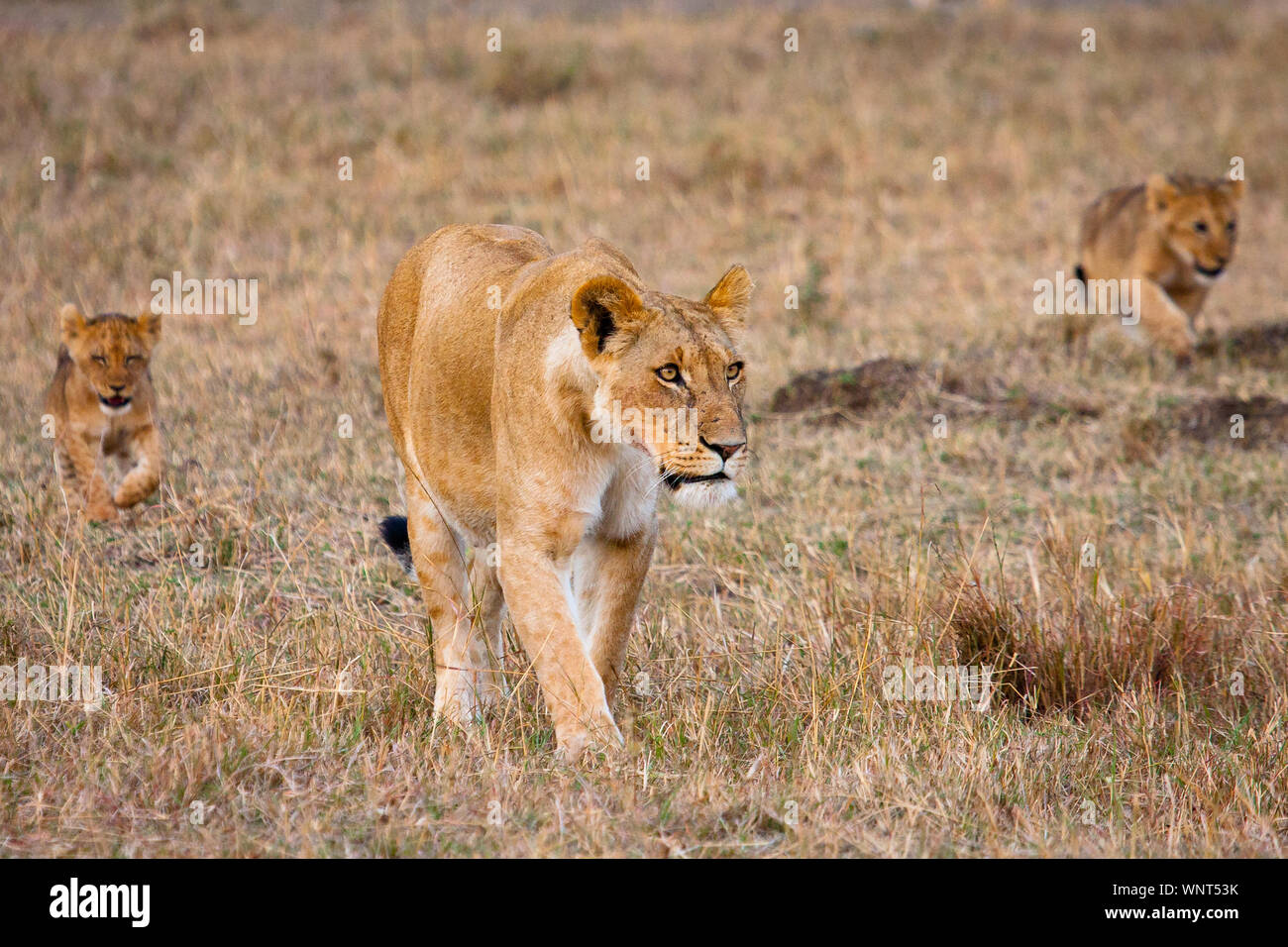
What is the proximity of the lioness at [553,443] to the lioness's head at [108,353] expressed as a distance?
2.18m

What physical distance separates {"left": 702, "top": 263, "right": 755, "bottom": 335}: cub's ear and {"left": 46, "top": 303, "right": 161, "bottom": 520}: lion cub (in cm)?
327

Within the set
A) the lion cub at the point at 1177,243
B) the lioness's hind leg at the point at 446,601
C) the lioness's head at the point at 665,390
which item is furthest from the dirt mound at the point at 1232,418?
the lioness's head at the point at 665,390

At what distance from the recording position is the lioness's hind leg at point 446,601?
15.3 feet

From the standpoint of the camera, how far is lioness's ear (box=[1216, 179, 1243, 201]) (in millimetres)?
10336

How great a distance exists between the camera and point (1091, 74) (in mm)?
17344

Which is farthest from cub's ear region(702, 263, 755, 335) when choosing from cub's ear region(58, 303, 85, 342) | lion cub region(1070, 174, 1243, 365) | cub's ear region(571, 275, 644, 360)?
lion cub region(1070, 174, 1243, 365)

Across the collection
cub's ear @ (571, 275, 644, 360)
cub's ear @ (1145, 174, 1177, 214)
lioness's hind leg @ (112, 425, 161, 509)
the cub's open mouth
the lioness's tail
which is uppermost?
cub's ear @ (1145, 174, 1177, 214)

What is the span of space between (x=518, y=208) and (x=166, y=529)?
6.84 m

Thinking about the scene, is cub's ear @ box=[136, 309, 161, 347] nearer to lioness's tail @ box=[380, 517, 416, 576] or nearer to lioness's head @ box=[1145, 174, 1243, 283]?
lioness's tail @ box=[380, 517, 416, 576]

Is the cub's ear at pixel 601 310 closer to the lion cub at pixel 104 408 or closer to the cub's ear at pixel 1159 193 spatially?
the lion cub at pixel 104 408

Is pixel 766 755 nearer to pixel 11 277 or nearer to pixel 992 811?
pixel 992 811

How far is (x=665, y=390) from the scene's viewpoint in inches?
153

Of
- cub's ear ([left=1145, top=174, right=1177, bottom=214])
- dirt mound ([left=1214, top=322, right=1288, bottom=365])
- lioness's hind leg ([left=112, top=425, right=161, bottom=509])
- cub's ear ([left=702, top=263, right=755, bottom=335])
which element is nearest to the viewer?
cub's ear ([left=702, top=263, right=755, bottom=335])

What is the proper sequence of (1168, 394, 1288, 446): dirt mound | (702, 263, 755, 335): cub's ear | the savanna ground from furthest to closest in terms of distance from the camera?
1. (1168, 394, 1288, 446): dirt mound
2. (702, 263, 755, 335): cub's ear
3. the savanna ground
